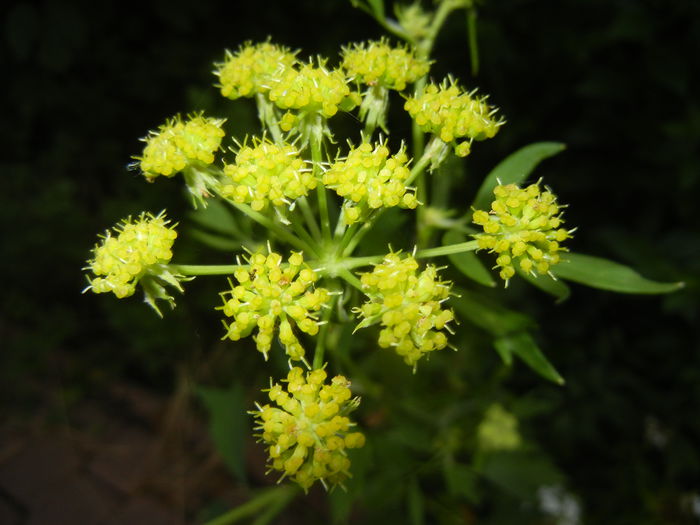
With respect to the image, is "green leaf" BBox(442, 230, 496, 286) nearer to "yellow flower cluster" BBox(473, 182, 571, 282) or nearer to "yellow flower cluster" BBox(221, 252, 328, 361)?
"yellow flower cluster" BBox(473, 182, 571, 282)

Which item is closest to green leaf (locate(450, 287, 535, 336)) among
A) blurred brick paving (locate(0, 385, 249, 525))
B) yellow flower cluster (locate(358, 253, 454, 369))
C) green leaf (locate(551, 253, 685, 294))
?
green leaf (locate(551, 253, 685, 294))

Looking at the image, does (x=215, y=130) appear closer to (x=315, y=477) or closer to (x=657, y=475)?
(x=315, y=477)

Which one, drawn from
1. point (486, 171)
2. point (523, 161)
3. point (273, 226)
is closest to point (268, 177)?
point (273, 226)

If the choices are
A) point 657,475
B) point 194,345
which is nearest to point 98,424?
point 194,345

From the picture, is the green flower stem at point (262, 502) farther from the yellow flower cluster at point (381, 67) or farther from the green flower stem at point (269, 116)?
the yellow flower cluster at point (381, 67)

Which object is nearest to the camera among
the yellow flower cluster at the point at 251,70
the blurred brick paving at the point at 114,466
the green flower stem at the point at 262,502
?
the yellow flower cluster at the point at 251,70

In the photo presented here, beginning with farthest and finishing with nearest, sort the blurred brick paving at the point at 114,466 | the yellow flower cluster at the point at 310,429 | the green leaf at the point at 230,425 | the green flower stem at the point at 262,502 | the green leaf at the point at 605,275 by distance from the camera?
the blurred brick paving at the point at 114,466
the green leaf at the point at 230,425
the green flower stem at the point at 262,502
the green leaf at the point at 605,275
the yellow flower cluster at the point at 310,429

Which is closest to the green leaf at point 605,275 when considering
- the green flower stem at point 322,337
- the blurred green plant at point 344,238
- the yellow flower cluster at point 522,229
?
the blurred green plant at point 344,238
